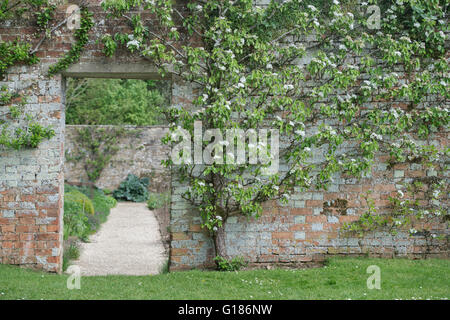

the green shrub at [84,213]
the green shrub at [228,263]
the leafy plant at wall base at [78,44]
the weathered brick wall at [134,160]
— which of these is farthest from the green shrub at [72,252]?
the weathered brick wall at [134,160]

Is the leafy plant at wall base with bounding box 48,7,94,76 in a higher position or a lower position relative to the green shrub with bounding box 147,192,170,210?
higher

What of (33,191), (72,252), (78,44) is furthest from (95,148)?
(78,44)

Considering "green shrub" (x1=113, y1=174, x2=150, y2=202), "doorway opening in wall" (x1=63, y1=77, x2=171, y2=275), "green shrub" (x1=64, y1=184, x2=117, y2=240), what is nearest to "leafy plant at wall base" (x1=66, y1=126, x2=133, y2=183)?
"doorway opening in wall" (x1=63, y1=77, x2=171, y2=275)

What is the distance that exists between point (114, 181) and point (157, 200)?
2.41 metres

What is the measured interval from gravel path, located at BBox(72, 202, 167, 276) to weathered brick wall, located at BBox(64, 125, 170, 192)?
3005mm

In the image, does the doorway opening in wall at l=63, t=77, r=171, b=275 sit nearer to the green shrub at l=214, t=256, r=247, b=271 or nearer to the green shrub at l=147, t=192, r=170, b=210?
the green shrub at l=147, t=192, r=170, b=210

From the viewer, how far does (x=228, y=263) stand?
5.85 m

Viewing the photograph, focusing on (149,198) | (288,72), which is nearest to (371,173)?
(288,72)

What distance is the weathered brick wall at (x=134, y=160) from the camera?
15016mm

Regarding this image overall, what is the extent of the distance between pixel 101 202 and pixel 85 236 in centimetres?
391

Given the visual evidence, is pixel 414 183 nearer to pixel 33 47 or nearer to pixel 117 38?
pixel 117 38

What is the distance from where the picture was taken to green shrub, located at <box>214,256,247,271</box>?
582 centimetres

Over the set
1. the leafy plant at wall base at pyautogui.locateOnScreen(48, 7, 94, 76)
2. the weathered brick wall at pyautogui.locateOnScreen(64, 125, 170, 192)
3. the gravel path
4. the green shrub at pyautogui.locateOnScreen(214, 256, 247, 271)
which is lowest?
the gravel path

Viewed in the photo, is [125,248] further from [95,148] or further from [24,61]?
[95,148]
